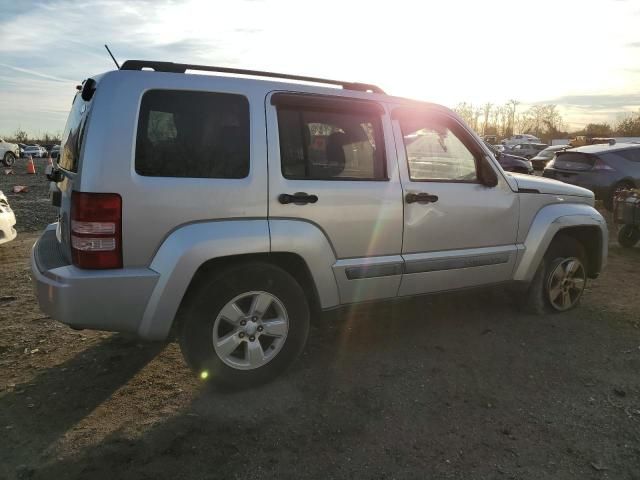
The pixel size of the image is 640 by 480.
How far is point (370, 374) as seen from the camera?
3564 millimetres

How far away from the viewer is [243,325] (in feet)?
10.4

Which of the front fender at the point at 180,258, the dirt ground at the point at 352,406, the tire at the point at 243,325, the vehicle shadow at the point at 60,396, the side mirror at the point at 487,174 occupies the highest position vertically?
the side mirror at the point at 487,174

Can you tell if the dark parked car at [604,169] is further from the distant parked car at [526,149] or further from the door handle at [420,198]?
the distant parked car at [526,149]

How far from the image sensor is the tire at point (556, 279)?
4.59 metres

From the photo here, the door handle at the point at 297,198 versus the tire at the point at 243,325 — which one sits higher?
the door handle at the point at 297,198

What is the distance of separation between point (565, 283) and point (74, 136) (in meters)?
4.33

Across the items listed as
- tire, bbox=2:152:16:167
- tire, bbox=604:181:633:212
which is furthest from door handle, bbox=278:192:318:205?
tire, bbox=2:152:16:167

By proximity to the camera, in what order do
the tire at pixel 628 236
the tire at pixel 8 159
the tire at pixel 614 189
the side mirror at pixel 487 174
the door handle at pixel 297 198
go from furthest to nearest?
the tire at pixel 8 159 → the tire at pixel 614 189 → the tire at pixel 628 236 → the side mirror at pixel 487 174 → the door handle at pixel 297 198

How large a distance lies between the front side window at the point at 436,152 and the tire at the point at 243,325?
1.33 metres

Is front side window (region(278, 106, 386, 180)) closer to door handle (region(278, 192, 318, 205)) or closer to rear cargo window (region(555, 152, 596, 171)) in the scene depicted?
door handle (region(278, 192, 318, 205))

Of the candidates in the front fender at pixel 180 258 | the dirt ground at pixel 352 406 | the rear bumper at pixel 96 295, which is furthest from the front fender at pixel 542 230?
the rear bumper at pixel 96 295

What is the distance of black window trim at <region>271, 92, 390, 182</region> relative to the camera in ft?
10.5

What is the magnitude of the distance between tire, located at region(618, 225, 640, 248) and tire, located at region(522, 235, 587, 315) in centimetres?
401

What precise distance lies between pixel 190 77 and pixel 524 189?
2876 mm
